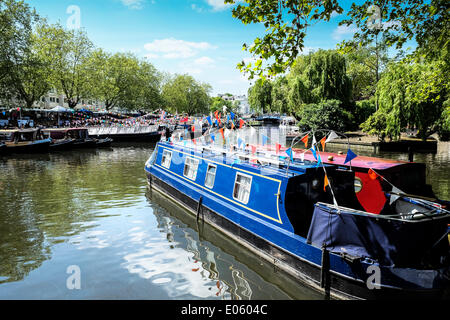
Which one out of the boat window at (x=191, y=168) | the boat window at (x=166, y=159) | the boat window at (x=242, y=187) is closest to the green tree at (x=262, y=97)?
the boat window at (x=166, y=159)

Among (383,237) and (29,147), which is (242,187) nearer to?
(383,237)

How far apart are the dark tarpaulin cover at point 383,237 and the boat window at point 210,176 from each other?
16.3 ft

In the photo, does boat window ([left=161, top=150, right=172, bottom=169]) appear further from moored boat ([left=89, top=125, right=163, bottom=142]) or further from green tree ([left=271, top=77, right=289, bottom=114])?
green tree ([left=271, top=77, right=289, bottom=114])

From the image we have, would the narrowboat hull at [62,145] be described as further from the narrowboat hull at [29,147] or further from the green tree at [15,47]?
the green tree at [15,47]

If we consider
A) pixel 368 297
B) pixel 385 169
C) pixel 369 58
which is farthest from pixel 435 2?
pixel 369 58

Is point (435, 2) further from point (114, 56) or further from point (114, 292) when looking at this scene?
point (114, 56)

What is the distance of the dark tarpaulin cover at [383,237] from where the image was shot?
16.1 feet

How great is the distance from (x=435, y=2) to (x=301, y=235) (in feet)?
21.9

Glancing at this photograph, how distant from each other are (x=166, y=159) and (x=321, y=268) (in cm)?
957

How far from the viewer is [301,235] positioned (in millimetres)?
6691

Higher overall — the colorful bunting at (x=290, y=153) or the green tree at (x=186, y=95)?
the green tree at (x=186, y=95)

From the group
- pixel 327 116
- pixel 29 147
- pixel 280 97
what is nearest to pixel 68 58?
pixel 29 147

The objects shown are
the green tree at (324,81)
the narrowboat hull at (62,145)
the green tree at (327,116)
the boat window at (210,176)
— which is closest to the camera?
the boat window at (210,176)

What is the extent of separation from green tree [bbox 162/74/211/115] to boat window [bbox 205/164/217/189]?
197 feet
